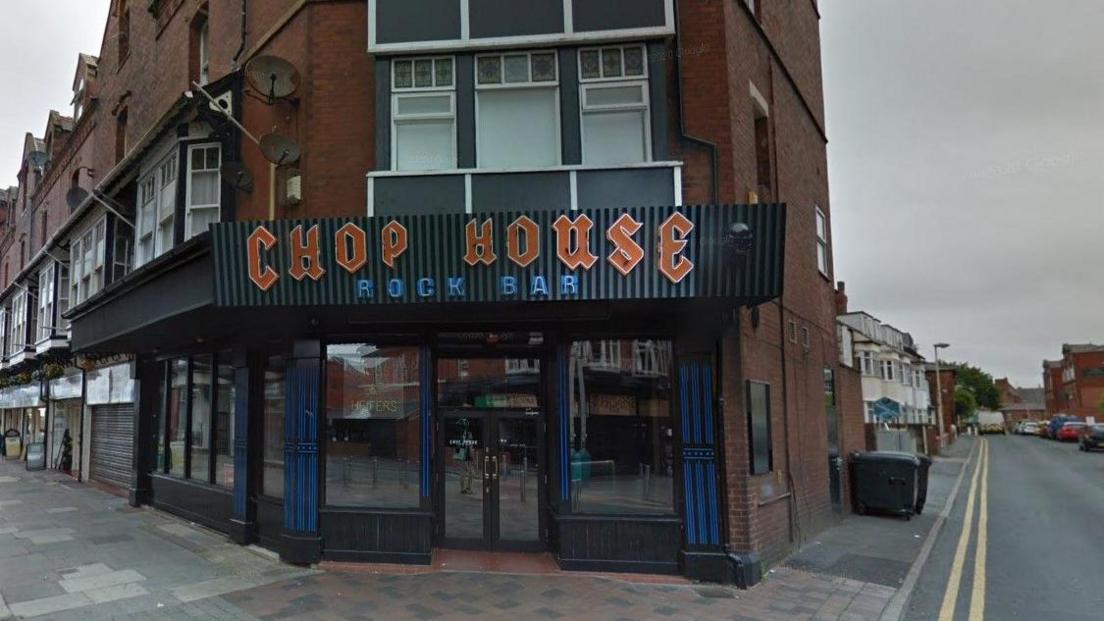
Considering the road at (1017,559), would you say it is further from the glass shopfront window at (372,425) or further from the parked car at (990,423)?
the parked car at (990,423)

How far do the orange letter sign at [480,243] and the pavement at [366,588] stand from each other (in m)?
3.67

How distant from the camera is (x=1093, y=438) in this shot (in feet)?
137

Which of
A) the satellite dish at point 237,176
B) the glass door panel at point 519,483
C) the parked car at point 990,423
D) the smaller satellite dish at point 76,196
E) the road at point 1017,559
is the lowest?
the parked car at point 990,423

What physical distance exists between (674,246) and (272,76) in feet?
19.6

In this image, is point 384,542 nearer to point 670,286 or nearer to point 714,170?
point 670,286

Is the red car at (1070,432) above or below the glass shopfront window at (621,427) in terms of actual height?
below

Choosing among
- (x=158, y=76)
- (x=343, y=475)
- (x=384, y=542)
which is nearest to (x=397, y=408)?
(x=343, y=475)

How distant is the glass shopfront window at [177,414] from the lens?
43.2 feet

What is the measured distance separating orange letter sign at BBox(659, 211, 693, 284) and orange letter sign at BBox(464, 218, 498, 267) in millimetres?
1822

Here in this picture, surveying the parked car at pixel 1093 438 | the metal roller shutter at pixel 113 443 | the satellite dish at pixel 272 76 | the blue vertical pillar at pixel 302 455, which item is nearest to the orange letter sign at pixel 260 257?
the blue vertical pillar at pixel 302 455

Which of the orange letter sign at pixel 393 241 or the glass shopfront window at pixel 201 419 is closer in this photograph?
the orange letter sign at pixel 393 241

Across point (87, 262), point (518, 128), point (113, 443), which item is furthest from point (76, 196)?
point (518, 128)

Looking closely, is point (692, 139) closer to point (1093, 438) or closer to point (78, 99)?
point (78, 99)

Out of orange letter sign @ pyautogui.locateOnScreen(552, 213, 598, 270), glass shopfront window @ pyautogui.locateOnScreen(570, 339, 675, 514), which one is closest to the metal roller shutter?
glass shopfront window @ pyautogui.locateOnScreen(570, 339, 675, 514)
